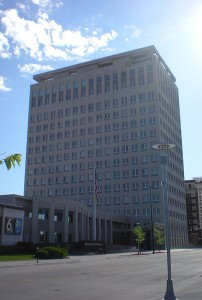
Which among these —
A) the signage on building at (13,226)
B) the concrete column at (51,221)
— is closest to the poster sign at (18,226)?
the signage on building at (13,226)

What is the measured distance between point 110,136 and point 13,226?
62.4 meters

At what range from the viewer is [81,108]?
11994 cm

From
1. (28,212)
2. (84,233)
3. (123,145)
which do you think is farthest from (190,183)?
(28,212)

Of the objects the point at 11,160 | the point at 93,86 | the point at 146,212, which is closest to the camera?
the point at 11,160

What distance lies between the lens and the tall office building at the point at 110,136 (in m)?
106

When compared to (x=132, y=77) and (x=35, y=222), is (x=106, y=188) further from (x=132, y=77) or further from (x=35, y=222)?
(x=35, y=222)

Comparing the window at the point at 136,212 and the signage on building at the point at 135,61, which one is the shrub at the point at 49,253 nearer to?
the window at the point at 136,212

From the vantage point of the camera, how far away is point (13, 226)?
54.8m

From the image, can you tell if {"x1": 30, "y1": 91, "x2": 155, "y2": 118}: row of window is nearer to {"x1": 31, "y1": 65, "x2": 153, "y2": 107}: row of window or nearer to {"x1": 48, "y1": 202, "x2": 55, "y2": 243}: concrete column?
{"x1": 31, "y1": 65, "x2": 153, "y2": 107}: row of window

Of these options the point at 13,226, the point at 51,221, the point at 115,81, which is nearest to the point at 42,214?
the point at 51,221

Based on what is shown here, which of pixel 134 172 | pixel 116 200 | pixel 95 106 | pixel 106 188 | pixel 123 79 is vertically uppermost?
pixel 123 79

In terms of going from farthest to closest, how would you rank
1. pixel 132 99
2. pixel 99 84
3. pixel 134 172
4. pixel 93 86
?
pixel 93 86 → pixel 99 84 → pixel 132 99 → pixel 134 172

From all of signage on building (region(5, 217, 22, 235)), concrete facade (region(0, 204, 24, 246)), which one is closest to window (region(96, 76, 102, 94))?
concrete facade (region(0, 204, 24, 246))

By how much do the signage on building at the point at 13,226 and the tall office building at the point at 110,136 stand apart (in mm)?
50687
